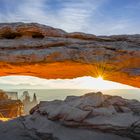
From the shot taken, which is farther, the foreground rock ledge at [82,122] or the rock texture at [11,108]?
the rock texture at [11,108]

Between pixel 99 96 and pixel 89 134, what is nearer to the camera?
pixel 89 134

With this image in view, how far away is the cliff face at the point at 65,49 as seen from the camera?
42.1 ft

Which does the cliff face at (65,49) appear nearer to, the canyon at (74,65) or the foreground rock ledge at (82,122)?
the canyon at (74,65)

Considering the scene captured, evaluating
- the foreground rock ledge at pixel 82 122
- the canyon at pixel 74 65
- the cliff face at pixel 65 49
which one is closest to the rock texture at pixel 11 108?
the foreground rock ledge at pixel 82 122

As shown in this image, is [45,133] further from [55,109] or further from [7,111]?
[7,111]

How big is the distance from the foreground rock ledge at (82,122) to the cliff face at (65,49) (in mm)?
1460

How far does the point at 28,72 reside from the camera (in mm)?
15422

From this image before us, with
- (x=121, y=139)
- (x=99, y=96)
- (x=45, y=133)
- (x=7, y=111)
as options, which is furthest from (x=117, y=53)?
(x=7, y=111)

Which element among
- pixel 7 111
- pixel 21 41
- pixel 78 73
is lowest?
pixel 7 111

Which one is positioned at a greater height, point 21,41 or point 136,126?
point 21,41

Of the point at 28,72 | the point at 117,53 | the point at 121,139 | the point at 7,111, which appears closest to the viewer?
the point at 121,139

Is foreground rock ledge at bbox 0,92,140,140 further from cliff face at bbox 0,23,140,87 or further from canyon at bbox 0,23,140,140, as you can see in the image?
cliff face at bbox 0,23,140,87

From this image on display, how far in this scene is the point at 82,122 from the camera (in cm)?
1261

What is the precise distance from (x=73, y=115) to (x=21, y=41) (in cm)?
363
